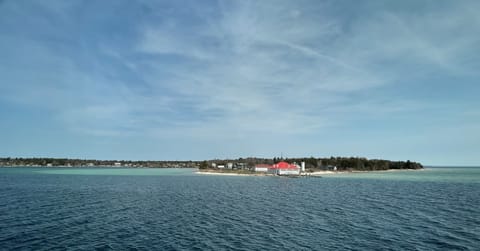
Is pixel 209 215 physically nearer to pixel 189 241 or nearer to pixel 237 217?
pixel 237 217

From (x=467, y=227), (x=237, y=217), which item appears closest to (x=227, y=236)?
(x=237, y=217)

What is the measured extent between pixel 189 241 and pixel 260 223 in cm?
1092

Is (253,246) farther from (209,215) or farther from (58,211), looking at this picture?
(58,211)

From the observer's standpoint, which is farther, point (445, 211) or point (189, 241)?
point (445, 211)

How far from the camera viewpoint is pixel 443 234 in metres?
31.7

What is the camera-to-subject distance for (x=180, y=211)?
44.9 m

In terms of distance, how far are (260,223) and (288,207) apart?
1440cm

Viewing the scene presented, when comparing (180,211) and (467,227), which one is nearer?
(467,227)

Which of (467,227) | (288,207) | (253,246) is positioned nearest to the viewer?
(253,246)

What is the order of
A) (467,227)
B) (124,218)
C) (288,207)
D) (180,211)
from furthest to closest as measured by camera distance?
1. (288,207)
2. (180,211)
3. (124,218)
4. (467,227)

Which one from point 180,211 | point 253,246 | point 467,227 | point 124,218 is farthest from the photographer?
point 180,211

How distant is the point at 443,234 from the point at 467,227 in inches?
221

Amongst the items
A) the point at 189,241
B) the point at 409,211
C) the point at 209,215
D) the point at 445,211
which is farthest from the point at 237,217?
the point at 445,211

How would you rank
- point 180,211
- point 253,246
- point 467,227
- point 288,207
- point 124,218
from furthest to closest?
1. point 288,207
2. point 180,211
3. point 124,218
4. point 467,227
5. point 253,246
